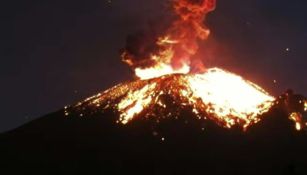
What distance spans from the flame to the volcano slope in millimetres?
1706

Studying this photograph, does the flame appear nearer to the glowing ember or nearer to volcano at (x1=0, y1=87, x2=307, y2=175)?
the glowing ember

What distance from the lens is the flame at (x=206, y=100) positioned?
86.8 metres

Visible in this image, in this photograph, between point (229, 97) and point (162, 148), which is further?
point (229, 97)

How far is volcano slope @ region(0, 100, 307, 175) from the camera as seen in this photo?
7716 centimetres

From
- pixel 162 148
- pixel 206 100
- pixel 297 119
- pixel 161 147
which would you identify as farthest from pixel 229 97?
pixel 162 148

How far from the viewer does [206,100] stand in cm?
9081

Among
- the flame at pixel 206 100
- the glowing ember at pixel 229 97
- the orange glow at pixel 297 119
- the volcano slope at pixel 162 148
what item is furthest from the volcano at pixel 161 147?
the glowing ember at pixel 229 97

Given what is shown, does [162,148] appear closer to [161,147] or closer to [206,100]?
[161,147]

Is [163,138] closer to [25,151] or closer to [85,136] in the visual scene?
[85,136]

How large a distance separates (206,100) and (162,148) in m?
12.4

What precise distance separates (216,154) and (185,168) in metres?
4.22

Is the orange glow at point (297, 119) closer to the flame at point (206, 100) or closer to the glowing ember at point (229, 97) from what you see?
the flame at point (206, 100)

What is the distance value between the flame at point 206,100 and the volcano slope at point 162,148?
171cm

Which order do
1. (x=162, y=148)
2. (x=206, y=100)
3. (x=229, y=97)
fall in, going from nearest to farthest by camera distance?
(x=162, y=148), (x=206, y=100), (x=229, y=97)
